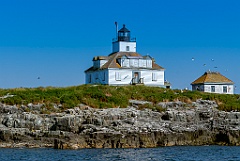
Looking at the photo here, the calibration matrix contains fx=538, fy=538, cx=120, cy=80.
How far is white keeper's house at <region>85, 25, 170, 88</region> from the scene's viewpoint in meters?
63.3

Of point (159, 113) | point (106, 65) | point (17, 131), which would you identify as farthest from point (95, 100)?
point (106, 65)

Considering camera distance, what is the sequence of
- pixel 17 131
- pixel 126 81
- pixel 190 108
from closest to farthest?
pixel 17 131 → pixel 190 108 → pixel 126 81

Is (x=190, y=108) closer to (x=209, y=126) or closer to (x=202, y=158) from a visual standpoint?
(x=209, y=126)

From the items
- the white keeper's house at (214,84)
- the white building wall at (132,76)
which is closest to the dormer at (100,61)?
the white building wall at (132,76)

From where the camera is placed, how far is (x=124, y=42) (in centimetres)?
6675

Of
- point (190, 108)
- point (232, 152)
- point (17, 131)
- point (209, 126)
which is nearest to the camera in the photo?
point (232, 152)

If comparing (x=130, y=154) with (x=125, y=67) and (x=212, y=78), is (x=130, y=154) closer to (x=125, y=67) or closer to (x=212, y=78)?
(x=125, y=67)

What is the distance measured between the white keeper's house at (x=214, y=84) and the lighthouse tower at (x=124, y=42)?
968 centimetres

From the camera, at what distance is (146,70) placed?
64.8 metres

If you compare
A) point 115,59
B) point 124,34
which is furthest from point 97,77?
point 124,34

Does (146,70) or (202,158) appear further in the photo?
(146,70)

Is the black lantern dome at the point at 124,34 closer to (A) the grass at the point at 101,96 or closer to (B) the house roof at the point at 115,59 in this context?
(B) the house roof at the point at 115,59

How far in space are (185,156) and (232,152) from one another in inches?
186

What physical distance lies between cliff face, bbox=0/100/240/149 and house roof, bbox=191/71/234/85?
62.1ft
